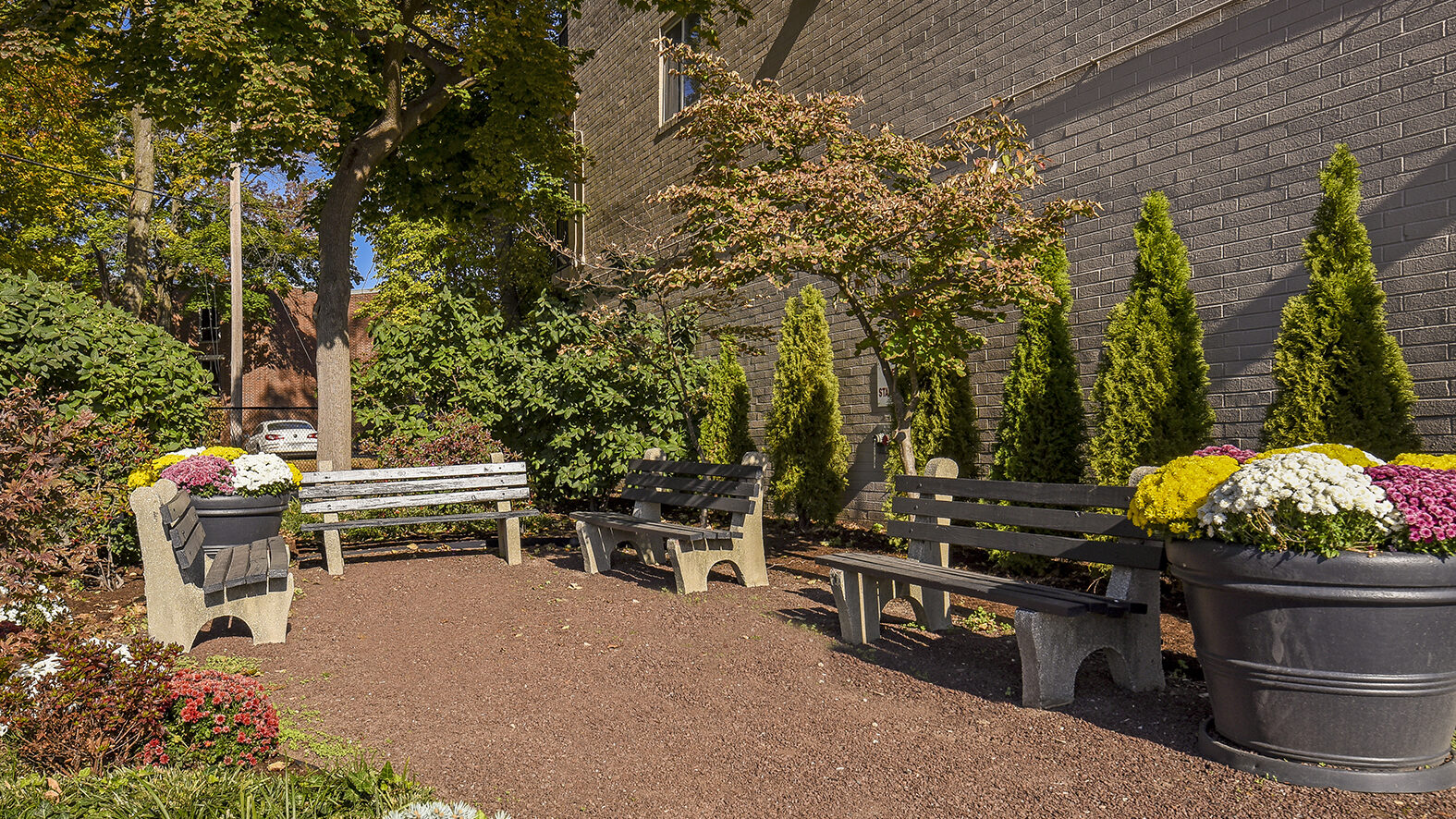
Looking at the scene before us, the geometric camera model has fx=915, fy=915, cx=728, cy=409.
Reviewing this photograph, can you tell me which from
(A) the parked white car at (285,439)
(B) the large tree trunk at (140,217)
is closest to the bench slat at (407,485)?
(B) the large tree trunk at (140,217)

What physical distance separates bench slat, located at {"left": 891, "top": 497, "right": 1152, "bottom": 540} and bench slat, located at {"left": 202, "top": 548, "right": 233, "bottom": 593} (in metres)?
3.78

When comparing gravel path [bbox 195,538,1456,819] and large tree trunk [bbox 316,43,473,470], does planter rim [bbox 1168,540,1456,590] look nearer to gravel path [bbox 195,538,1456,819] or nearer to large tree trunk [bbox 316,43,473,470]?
gravel path [bbox 195,538,1456,819]

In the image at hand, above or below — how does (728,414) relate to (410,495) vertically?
above

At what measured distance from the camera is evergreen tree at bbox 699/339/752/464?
A: 1104 cm

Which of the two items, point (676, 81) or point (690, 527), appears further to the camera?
point (676, 81)

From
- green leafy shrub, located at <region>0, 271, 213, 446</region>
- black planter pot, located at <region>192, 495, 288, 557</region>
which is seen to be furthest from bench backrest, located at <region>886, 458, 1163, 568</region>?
green leafy shrub, located at <region>0, 271, 213, 446</region>

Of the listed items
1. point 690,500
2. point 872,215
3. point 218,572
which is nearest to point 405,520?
point 690,500

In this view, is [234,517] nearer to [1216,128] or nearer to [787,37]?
[1216,128]

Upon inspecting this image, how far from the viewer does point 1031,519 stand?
4598mm

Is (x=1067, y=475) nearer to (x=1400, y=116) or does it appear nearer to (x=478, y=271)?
(x=1400, y=116)

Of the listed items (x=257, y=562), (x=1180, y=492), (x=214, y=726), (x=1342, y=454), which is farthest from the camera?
(x=257, y=562)

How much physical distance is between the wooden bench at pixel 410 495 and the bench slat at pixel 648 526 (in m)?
0.82

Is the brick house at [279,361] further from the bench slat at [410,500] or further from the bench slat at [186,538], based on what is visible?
the bench slat at [186,538]

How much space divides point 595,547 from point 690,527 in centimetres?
117
